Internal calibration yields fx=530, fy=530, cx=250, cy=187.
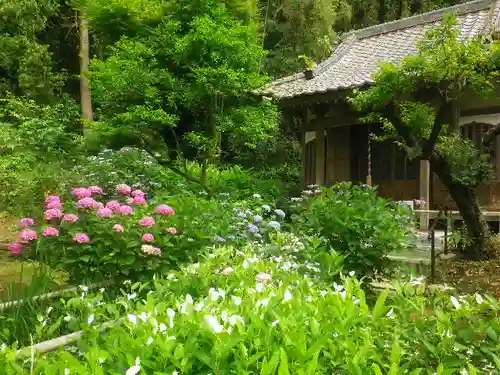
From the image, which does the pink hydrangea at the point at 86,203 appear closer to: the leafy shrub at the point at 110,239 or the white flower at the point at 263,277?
the leafy shrub at the point at 110,239

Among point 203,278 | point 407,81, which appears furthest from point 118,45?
point 203,278

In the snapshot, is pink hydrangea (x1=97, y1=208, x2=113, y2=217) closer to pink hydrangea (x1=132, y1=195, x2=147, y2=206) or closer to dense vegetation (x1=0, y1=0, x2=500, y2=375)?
dense vegetation (x1=0, y1=0, x2=500, y2=375)

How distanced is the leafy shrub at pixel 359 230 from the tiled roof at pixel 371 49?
461 centimetres

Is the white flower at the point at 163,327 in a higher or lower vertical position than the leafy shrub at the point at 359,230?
higher

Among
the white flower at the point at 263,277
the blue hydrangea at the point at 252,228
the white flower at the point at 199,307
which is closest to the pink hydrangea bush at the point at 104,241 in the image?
the blue hydrangea at the point at 252,228

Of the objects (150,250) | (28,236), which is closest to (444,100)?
(150,250)

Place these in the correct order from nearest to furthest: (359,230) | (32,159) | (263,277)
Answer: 1. (263,277)
2. (359,230)
3. (32,159)

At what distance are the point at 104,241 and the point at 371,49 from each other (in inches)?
431

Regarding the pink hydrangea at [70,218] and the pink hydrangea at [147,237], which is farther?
the pink hydrangea at [70,218]

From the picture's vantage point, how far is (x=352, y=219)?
210 inches

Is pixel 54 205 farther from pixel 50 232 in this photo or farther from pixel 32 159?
pixel 32 159

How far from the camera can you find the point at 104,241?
3818 millimetres

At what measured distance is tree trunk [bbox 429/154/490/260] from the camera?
25.0 ft

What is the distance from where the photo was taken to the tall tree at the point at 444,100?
6652mm
